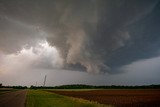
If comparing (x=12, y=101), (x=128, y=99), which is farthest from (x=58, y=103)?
(x=128, y=99)

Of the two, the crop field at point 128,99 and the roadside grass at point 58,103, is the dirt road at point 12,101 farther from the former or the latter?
the crop field at point 128,99

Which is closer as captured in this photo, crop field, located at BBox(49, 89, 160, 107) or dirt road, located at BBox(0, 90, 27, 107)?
dirt road, located at BBox(0, 90, 27, 107)

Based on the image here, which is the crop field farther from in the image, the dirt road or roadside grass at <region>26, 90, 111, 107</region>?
the dirt road

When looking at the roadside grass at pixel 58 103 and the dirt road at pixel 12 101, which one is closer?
the dirt road at pixel 12 101

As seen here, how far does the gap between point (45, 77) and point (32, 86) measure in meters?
47.6

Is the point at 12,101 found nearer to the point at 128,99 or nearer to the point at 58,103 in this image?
the point at 58,103

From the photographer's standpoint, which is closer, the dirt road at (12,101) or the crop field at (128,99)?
the dirt road at (12,101)

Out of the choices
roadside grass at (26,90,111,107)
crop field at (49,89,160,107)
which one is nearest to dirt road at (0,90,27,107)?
roadside grass at (26,90,111,107)

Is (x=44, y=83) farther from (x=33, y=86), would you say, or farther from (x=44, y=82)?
(x=33, y=86)

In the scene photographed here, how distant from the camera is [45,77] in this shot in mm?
152625

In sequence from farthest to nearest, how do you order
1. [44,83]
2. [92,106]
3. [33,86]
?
1. [33,86]
2. [44,83]
3. [92,106]

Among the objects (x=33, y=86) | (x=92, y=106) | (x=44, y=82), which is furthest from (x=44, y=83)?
(x=92, y=106)

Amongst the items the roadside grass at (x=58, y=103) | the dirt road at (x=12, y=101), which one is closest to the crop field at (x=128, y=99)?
the roadside grass at (x=58, y=103)

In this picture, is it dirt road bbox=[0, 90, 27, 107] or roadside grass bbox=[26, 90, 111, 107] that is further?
roadside grass bbox=[26, 90, 111, 107]
